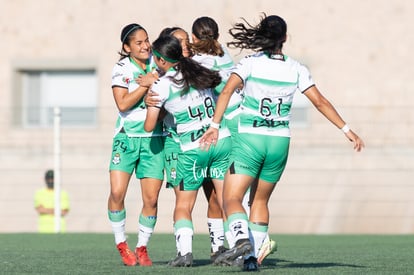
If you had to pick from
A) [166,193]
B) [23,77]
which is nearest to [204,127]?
[166,193]

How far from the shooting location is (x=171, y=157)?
32.3 ft

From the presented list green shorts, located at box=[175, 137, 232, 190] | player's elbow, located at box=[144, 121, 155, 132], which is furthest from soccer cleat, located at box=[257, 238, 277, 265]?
player's elbow, located at box=[144, 121, 155, 132]

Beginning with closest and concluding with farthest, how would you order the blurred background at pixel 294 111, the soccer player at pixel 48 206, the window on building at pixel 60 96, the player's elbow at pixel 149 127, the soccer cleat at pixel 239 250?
the soccer cleat at pixel 239 250 → the player's elbow at pixel 149 127 → the soccer player at pixel 48 206 → the blurred background at pixel 294 111 → the window on building at pixel 60 96

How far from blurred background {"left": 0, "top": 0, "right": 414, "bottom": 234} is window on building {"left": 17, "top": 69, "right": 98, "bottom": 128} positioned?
2 centimetres

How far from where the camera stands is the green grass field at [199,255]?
9336 mm

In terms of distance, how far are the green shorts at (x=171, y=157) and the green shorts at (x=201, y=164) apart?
9 cm

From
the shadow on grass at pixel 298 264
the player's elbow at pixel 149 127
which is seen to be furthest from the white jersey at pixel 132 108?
the shadow on grass at pixel 298 264

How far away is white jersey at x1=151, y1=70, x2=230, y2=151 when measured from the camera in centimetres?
938

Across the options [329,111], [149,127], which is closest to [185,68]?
[149,127]

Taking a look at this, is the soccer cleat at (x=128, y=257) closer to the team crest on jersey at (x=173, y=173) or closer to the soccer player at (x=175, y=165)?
the soccer player at (x=175, y=165)

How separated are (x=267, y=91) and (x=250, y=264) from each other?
51.9 inches

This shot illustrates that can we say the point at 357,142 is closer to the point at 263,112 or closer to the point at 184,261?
the point at 263,112

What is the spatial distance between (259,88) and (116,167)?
5.72 feet

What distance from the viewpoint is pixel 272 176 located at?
9156 millimetres
